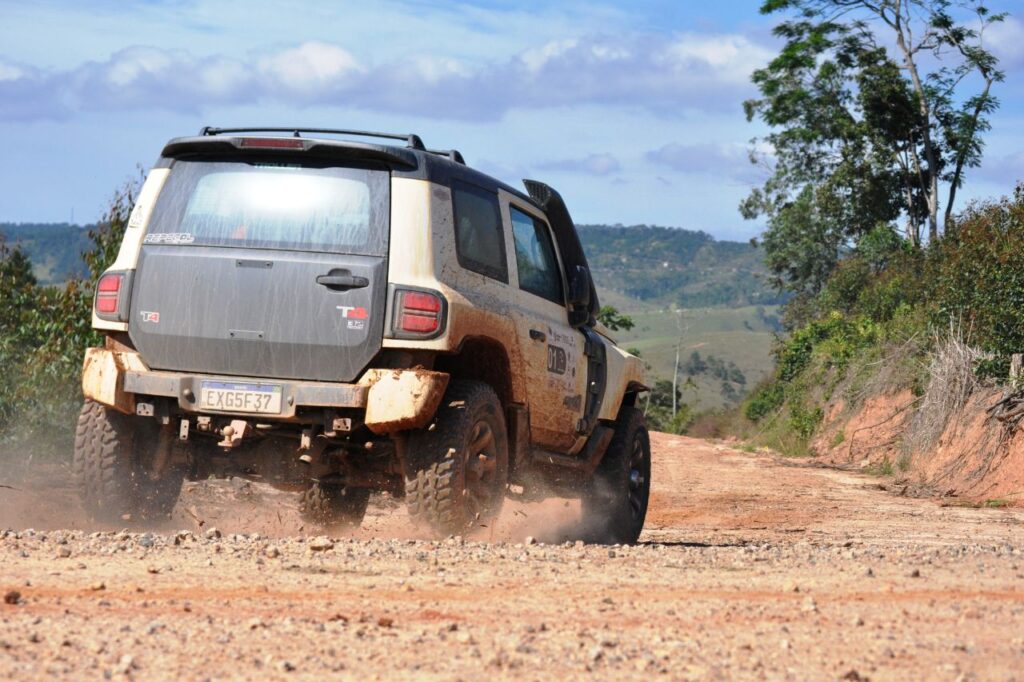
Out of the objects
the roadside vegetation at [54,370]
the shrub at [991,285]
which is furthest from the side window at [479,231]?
the shrub at [991,285]

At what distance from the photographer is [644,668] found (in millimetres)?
4473

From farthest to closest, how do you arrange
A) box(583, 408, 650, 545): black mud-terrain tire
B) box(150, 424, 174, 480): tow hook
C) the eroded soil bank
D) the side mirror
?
the eroded soil bank → box(583, 408, 650, 545): black mud-terrain tire → the side mirror → box(150, 424, 174, 480): tow hook

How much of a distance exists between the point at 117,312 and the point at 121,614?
112 inches

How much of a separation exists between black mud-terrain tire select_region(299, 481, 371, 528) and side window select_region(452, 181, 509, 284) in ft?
5.03

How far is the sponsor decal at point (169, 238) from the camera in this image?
761 cm

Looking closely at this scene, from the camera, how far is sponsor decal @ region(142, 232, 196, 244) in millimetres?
7613

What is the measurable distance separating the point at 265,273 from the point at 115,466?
4.55ft

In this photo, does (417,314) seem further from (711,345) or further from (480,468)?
(711,345)

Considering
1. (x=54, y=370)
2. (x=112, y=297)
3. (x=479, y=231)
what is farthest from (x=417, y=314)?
(x=54, y=370)

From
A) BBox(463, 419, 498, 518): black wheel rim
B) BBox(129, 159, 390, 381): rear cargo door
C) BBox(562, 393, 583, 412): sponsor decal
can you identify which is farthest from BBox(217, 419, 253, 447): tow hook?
BBox(562, 393, 583, 412): sponsor decal

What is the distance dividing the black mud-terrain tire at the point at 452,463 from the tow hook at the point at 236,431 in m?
0.85

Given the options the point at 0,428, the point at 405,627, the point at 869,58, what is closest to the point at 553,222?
the point at 405,627

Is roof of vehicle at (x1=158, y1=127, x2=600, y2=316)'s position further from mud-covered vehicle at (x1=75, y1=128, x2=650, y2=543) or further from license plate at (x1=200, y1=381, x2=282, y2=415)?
license plate at (x1=200, y1=381, x2=282, y2=415)

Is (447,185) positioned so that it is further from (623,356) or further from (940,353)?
(940,353)
